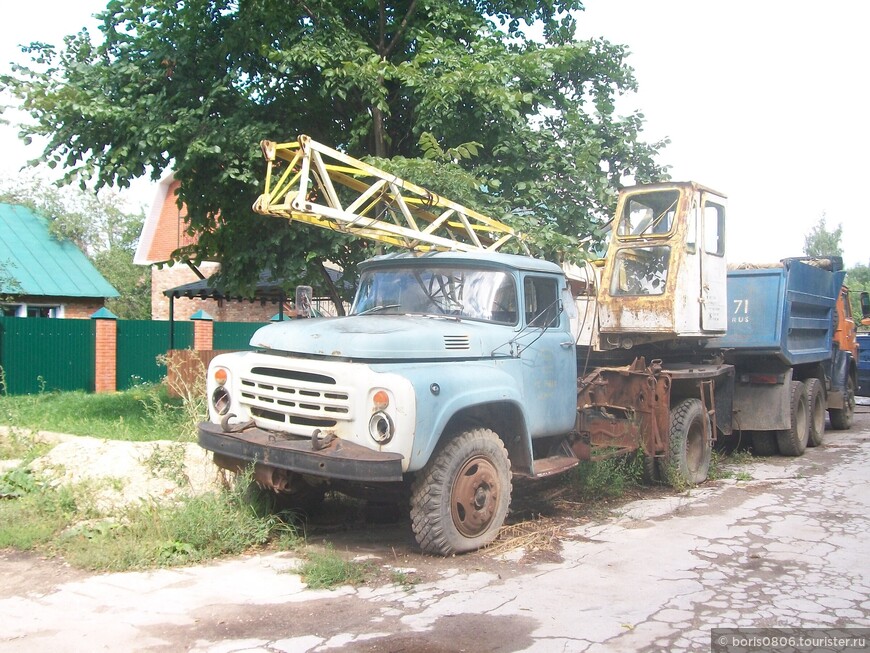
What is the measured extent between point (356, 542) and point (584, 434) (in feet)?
9.44

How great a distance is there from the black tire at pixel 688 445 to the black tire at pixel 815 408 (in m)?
3.05

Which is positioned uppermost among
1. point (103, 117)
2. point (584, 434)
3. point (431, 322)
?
point (103, 117)

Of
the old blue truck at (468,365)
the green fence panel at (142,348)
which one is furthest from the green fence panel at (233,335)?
the old blue truck at (468,365)

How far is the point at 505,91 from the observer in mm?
9266

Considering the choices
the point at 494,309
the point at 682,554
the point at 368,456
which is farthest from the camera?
the point at 494,309

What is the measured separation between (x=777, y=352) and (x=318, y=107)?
6.64 meters

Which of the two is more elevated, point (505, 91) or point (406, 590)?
point (505, 91)

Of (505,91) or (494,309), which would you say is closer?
(494,309)

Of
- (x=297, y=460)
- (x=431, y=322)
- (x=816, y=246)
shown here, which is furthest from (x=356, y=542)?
(x=816, y=246)

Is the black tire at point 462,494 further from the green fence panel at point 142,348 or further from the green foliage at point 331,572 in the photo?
the green fence panel at point 142,348

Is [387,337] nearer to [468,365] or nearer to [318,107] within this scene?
[468,365]

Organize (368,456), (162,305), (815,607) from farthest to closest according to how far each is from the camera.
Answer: (162,305)
(368,456)
(815,607)


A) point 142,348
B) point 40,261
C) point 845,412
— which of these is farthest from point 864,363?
point 40,261

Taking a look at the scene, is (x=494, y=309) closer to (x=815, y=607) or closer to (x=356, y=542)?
(x=356, y=542)
